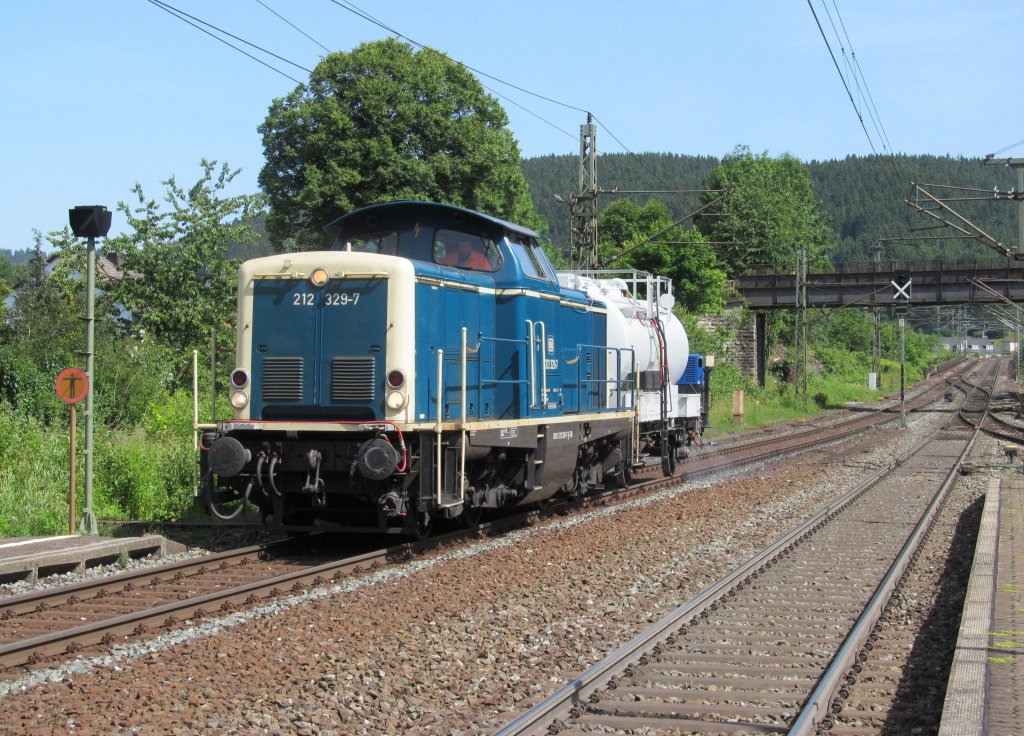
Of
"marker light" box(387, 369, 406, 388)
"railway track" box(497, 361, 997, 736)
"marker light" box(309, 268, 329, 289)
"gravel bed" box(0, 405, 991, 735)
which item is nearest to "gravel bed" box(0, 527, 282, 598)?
"gravel bed" box(0, 405, 991, 735)

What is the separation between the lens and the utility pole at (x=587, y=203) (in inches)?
1003

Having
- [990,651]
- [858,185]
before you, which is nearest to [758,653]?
[990,651]

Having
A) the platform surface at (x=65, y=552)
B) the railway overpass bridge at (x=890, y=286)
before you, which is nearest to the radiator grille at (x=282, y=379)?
the platform surface at (x=65, y=552)

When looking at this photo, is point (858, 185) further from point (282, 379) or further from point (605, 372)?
point (282, 379)

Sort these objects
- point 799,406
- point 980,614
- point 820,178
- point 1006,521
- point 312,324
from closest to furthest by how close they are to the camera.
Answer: point 980,614 < point 312,324 < point 1006,521 < point 799,406 < point 820,178

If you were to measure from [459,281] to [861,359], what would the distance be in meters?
86.4

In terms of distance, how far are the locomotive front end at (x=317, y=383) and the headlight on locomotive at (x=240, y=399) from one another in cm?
1

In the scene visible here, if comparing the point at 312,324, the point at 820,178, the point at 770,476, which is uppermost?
the point at 820,178

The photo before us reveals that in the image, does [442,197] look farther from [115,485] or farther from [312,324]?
[312,324]

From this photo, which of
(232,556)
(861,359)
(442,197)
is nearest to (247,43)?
(232,556)

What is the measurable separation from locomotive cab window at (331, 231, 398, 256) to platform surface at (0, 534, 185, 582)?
3769mm

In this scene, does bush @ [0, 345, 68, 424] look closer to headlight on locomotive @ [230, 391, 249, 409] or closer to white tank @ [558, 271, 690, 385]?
white tank @ [558, 271, 690, 385]

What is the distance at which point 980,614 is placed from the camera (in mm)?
7207

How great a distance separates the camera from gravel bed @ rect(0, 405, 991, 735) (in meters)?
5.51
